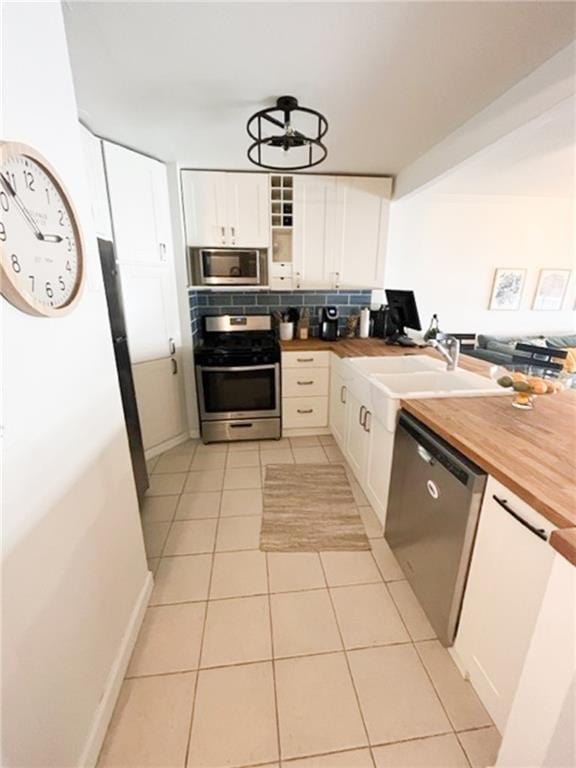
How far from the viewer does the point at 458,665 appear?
4.39ft

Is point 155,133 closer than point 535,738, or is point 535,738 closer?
point 535,738

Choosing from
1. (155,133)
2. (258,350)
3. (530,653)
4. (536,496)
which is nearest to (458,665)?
(530,653)

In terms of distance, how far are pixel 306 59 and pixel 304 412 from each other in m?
2.45

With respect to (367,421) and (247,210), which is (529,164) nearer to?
(247,210)

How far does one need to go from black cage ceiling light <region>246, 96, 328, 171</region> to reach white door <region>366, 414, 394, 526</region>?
59.8 inches

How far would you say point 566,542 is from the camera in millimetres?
738

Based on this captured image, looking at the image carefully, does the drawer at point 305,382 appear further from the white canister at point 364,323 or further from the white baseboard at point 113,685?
the white baseboard at point 113,685

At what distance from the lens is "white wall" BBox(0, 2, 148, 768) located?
2.56 ft

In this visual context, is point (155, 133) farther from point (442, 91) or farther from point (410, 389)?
point (410, 389)

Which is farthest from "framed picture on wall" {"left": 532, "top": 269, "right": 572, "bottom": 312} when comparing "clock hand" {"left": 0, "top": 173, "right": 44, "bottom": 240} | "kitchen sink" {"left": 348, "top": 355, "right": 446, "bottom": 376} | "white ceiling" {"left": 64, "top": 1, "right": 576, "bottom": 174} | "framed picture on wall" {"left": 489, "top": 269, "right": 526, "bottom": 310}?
"clock hand" {"left": 0, "top": 173, "right": 44, "bottom": 240}

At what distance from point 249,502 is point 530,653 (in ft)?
5.80

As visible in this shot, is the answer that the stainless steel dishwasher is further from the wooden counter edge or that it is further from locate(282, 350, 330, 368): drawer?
locate(282, 350, 330, 368): drawer

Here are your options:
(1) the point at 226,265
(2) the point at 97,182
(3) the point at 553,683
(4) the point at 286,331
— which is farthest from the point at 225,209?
(3) the point at 553,683

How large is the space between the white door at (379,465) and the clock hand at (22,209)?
1661 millimetres
